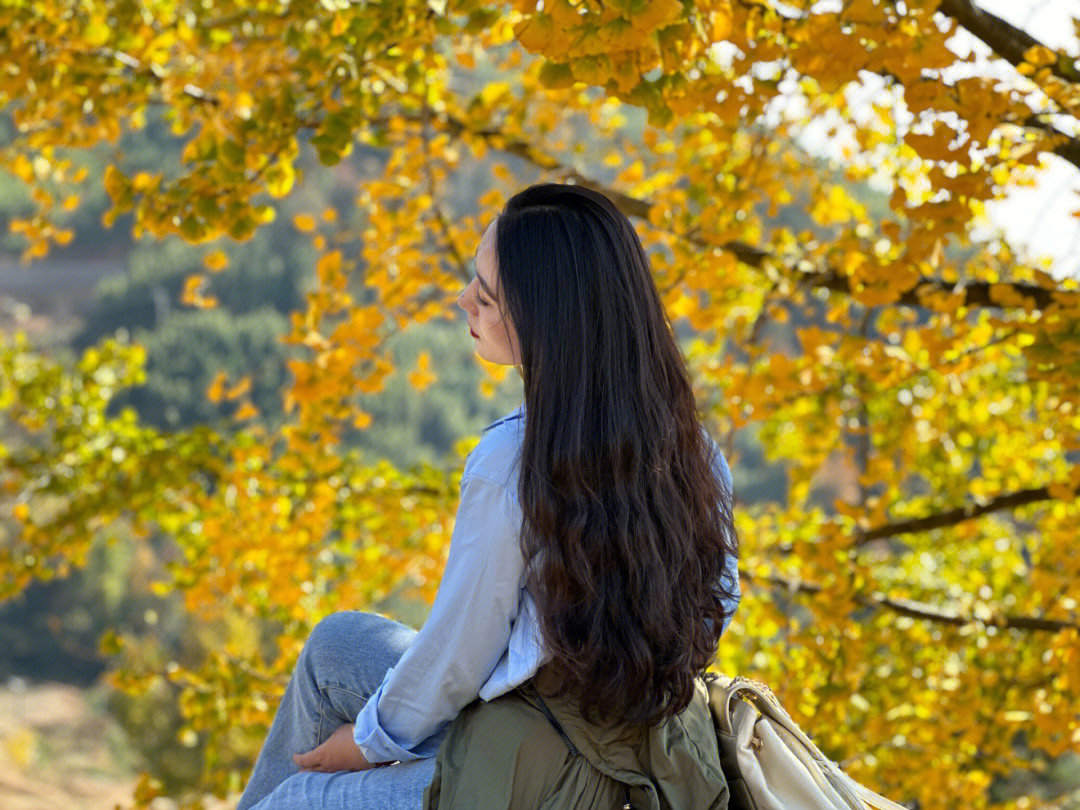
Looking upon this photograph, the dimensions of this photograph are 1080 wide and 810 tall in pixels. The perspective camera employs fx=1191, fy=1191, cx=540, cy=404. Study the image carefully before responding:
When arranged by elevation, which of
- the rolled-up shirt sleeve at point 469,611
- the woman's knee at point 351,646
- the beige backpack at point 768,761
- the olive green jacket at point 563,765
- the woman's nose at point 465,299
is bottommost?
the woman's knee at point 351,646

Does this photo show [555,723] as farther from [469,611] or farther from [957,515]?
[957,515]

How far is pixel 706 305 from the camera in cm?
262

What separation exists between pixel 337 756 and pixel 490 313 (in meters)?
0.49

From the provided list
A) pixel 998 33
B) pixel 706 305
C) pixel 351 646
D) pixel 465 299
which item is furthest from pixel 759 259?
pixel 351 646

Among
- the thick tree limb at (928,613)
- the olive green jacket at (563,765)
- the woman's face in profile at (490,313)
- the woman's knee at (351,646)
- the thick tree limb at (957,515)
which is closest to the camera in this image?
the olive green jacket at (563,765)

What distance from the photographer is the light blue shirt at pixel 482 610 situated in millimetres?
1090

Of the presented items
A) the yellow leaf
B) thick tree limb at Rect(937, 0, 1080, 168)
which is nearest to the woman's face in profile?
thick tree limb at Rect(937, 0, 1080, 168)

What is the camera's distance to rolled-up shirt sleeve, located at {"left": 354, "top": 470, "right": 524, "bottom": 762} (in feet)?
3.58

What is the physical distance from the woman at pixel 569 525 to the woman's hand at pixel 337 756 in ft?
0.08

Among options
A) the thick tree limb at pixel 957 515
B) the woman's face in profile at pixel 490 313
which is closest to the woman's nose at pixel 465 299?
the woman's face in profile at pixel 490 313

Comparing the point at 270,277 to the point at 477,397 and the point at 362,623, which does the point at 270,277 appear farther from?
the point at 362,623

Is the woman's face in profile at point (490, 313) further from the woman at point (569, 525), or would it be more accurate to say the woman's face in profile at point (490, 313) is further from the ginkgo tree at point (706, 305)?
the ginkgo tree at point (706, 305)

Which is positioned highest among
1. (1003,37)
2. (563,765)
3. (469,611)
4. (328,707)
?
(1003,37)

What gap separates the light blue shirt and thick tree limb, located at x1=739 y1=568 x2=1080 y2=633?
1151 millimetres
